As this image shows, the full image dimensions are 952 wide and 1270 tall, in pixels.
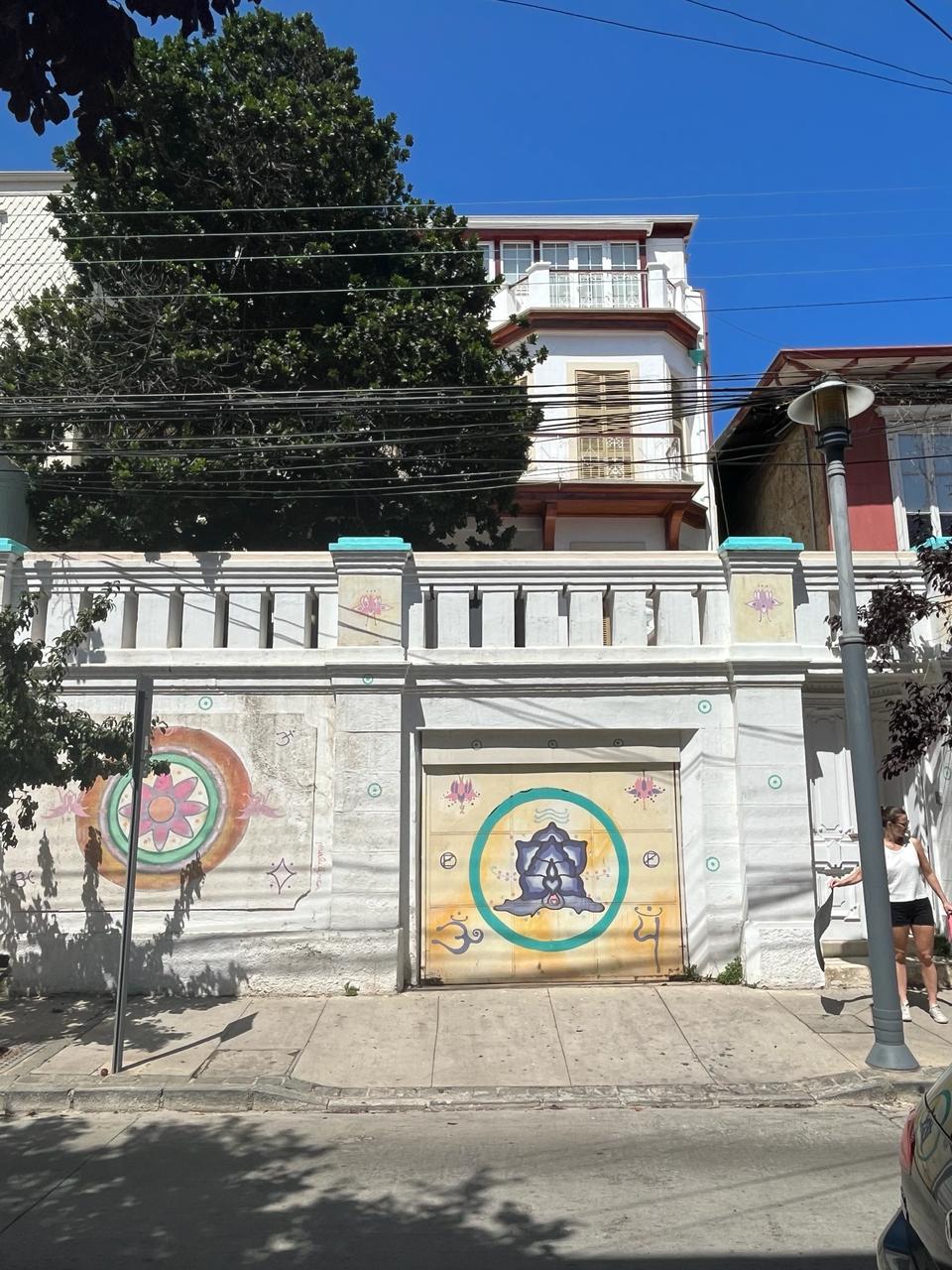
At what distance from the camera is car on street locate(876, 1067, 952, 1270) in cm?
255

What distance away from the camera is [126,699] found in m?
9.16

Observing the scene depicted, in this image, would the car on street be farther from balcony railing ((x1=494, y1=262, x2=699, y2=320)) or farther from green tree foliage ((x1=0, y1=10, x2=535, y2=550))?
balcony railing ((x1=494, y1=262, x2=699, y2=320))

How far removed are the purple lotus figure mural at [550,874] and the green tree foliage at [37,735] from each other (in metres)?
3.89

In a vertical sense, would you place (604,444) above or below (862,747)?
above

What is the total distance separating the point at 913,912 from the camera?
8.06 metres

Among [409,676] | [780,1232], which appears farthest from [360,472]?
[780,1232]

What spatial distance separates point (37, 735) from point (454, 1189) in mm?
4584

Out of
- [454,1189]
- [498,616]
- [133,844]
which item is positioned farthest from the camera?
[498,616]

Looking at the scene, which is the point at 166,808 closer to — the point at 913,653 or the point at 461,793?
the point at 461,793

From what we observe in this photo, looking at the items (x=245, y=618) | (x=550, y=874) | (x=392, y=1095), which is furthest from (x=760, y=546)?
(x=392, y=1095)

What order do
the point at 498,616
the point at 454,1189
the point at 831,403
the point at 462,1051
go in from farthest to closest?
1. the point at 498,616
2. the point at 831,403
3. the point at 462,1051
4. the point at 454,1189

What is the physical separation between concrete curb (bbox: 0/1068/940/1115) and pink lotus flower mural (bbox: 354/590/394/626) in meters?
4.32

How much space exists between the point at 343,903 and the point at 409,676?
2244 millimetres

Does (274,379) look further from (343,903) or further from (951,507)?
(951,507)
